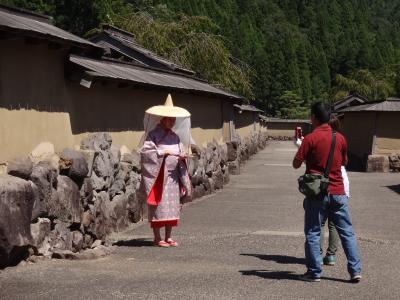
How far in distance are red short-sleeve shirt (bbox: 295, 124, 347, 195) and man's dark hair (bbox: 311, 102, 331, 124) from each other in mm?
125

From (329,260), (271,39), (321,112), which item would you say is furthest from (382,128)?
(271,39)

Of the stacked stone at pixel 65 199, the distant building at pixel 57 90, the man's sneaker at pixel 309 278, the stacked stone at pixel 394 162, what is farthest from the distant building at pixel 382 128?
the man's sneaker at pixel 309 278

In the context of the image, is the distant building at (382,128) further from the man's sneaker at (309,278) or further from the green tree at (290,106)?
the green tree at (290,106)

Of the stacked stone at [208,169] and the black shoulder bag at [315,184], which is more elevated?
the black shoulder bag at [315,184]

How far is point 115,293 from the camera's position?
16.6ft

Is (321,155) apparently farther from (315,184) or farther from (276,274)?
(276,274)

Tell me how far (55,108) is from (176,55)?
21.9m

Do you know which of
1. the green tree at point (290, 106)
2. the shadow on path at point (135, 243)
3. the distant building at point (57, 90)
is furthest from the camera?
the green tree at point (290, 106)

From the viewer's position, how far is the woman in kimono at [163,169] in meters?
7.64

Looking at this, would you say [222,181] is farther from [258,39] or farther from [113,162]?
[258,39]

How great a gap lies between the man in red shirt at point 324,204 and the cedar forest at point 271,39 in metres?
23.0

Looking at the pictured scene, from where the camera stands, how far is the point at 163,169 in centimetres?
768

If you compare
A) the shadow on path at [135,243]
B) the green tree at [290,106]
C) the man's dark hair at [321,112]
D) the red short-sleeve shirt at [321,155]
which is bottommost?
the shadow on path at [135,243]

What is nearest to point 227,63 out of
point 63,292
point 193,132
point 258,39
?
point 193,132
